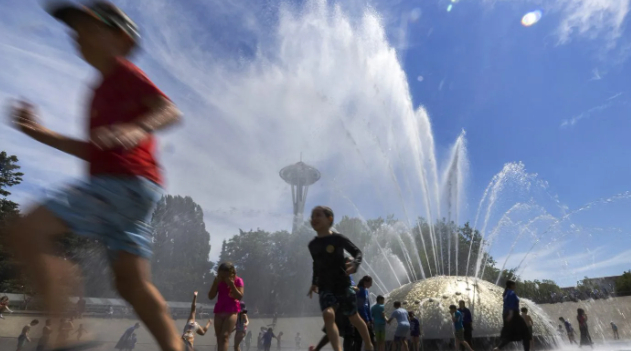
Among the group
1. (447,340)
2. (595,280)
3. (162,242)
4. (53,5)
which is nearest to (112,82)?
(53,5)

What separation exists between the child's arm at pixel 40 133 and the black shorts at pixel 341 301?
2829 millimetres

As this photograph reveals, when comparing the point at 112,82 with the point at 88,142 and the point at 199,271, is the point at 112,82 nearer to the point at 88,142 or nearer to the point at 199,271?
the point at 88,142

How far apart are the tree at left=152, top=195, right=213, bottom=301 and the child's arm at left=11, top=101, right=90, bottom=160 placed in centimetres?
5692

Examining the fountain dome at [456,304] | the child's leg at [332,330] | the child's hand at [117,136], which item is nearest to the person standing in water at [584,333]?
the fountain dome at [456,304]

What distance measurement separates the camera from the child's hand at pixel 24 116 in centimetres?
186

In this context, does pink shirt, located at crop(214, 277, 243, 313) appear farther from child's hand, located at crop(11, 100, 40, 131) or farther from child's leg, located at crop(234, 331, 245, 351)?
child's hand, located at crop(11, 100, 40, 131)

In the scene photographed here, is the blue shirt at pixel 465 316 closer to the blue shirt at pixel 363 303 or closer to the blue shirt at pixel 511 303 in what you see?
the blue shirt at pixel 511 303

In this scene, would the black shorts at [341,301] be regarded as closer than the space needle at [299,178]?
Yes

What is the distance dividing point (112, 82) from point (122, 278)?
2.93ft

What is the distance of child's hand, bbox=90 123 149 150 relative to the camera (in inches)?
66.9

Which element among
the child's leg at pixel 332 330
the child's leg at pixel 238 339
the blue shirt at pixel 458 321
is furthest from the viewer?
the blue shirt at pixel 458 321

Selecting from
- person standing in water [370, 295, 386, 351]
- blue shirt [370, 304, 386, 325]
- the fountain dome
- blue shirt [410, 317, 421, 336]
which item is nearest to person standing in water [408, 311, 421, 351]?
blue shirt [410, 317, 421, 336]

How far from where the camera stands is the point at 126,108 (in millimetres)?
1808

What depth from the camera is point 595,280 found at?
44500 mm
